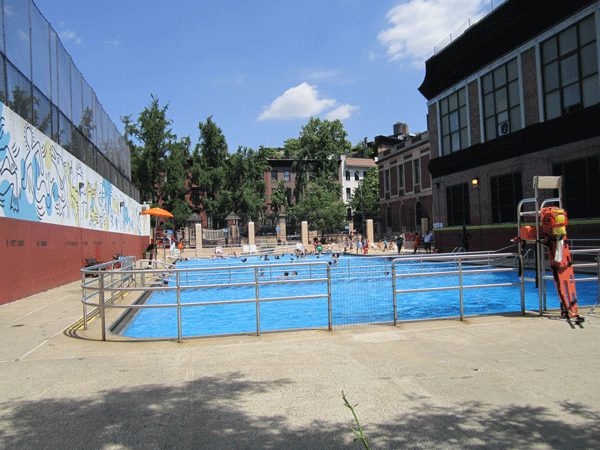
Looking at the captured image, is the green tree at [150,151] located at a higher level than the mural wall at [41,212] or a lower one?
higher

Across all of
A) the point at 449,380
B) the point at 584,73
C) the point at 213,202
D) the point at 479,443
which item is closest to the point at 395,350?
the point at 449,380

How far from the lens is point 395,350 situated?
6.01m

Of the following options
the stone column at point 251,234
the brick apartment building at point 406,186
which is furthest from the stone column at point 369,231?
the stone column at point 251,234

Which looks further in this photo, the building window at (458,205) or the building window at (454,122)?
the building window at (458,205)

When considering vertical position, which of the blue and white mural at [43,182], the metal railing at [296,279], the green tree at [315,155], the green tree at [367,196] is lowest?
the metal railing at [296,279]

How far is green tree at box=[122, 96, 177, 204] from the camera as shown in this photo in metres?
53.4

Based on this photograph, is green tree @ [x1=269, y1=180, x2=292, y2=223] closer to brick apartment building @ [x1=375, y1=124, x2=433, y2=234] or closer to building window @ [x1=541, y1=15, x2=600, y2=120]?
brick apartment building @ [x1=375, y1=124, x2=433, y2=234]

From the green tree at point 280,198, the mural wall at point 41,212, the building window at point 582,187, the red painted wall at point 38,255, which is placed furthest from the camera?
the green tree at point 280,198

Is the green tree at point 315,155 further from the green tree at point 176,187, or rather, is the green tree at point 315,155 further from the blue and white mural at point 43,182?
the blue and white mural at point 43,182

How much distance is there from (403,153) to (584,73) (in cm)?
3051

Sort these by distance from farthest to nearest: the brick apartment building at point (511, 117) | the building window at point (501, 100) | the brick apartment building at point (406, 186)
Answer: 1. the brick apartment building at point (406, 186)
2. the building window at point (501, 100)
3. the brick apartment building at point (511, 117)

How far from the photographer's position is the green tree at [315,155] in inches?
2731

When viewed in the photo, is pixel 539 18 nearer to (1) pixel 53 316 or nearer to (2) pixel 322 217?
(1) pixel 53 316

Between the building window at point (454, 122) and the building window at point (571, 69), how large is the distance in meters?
6.51
